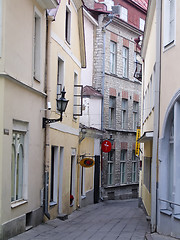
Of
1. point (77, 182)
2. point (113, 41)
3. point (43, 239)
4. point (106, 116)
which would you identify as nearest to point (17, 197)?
point (43, 239)

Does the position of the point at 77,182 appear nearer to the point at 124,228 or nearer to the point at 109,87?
the point at 124,228

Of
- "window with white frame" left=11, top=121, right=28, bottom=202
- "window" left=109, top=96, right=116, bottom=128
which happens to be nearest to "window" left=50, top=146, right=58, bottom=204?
"window with white frame" left=11, top=121, right=28, bottom=202

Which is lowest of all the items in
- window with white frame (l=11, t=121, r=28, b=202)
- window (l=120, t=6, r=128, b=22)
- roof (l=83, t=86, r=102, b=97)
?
Result: window with white frame (l=11, t=121, r=28, b=202)

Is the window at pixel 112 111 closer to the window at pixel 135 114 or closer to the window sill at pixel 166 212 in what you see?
the window at pixel 135 114

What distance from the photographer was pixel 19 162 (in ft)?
40.5

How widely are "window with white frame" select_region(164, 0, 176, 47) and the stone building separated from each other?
15.8 metres

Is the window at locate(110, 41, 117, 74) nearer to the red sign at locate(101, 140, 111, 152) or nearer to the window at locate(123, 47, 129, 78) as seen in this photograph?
the window at locate(123, 47, 129, 78)

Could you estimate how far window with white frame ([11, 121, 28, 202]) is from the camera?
11773mm

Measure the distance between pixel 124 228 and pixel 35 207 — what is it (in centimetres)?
280

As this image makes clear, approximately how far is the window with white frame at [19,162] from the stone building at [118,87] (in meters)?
16.4

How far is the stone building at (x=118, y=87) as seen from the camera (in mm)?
29672

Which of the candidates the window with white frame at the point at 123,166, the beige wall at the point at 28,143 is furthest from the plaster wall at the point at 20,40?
the window with white frame at the point at 123,166

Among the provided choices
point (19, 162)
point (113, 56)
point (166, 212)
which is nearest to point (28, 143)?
point (19, 162)

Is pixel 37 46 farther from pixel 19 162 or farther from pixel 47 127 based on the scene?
pixel 19 162
